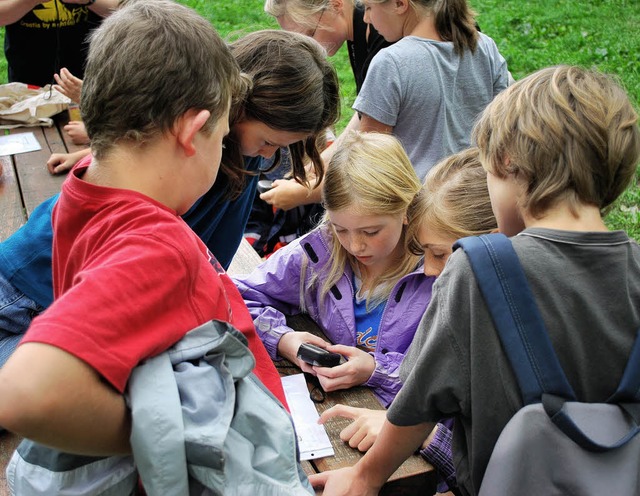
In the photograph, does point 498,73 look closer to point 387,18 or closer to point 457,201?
point 387,18

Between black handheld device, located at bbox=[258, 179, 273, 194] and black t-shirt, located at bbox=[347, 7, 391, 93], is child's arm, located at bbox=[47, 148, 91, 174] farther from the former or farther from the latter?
black t-shirt, located at bbox=[347, 7, 391, 93]

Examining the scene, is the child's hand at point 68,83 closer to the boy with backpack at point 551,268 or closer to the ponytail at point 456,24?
the ponytail at point 456,24

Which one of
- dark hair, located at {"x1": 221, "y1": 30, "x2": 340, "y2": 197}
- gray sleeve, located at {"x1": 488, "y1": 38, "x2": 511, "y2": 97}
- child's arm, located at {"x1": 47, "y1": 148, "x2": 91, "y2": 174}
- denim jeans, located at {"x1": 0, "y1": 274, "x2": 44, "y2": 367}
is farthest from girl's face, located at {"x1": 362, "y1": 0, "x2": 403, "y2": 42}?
denim jeans, located at {"x1": 0, "y1": 274, "x2": 44, "y2": 367}

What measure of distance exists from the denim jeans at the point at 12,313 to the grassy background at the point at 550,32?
4443 millimetres

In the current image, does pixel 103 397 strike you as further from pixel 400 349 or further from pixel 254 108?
pixel 400 349

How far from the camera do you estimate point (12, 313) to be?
69.2 inches

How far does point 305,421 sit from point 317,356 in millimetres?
219

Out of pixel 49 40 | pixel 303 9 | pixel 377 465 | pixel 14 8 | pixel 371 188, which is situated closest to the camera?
pixel 377 465

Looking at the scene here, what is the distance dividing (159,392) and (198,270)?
0.66 ft

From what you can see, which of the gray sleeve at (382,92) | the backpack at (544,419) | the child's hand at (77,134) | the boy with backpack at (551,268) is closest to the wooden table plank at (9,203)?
the child's hand at (77,134)

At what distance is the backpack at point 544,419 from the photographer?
3.90 feet

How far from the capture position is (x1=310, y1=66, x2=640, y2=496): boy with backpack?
122 cm

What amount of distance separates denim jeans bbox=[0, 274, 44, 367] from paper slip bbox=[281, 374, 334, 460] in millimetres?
732

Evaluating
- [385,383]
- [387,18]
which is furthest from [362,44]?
[385,383]
